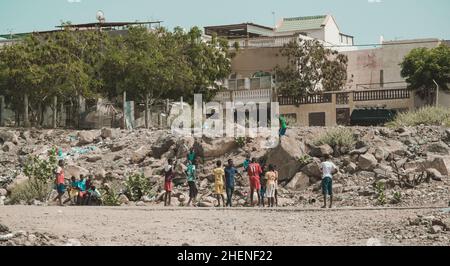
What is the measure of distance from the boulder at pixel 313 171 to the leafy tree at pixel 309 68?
21.5m

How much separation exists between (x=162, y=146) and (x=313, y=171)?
7246 millimetres

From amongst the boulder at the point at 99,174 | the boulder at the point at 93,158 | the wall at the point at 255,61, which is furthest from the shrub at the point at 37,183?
the wall at the point at 255,61

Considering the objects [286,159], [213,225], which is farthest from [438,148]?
[213,225]

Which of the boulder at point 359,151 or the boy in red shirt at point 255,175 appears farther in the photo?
the boulder at point 359,151

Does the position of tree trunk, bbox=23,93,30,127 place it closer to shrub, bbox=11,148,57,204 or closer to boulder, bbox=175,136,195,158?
boulder, bbox=175,136,195,158

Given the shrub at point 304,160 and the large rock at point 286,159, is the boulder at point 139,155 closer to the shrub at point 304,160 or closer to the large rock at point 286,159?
the large rock at point 286,159

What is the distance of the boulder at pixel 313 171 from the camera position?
28.9 m

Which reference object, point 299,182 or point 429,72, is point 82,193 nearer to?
point 299,182

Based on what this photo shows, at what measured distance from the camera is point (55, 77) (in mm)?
42594

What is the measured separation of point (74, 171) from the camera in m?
31.7

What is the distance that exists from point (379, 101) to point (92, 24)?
799 inches

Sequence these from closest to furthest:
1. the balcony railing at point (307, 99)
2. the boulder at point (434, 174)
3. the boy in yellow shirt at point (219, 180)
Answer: the boy in yellow shirt at point (219, 180), the boulder at point (434, 174), the balcony railing at point (307, 99)
